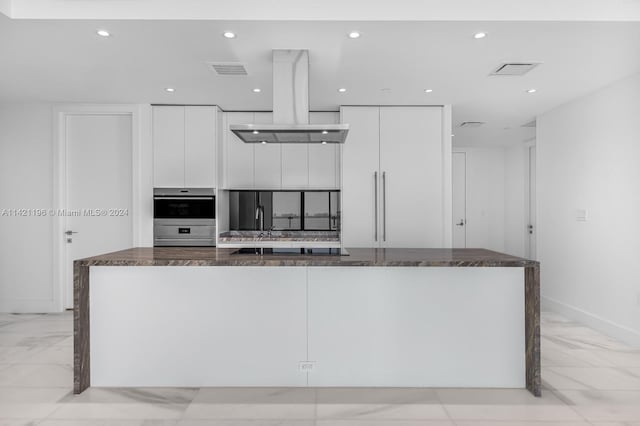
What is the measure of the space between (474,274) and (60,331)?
3.81 m

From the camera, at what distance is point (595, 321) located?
409cm

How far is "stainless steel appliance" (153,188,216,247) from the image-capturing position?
4672 millimetres

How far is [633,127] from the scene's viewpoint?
3.62 metres

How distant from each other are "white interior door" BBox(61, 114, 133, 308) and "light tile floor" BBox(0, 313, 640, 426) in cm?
192

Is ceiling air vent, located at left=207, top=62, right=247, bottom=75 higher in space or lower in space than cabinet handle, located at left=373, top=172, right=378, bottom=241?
higher

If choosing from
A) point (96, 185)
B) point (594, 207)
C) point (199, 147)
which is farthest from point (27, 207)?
point (594, 207)

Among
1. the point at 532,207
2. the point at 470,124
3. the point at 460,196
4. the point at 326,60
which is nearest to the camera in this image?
the point at 326,60

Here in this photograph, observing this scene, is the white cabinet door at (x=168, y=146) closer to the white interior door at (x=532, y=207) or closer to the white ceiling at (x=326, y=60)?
the white ceiling at (x=326, y=60)

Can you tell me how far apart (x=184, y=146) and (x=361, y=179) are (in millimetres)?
2050

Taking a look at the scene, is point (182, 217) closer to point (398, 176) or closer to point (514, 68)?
point (398, 176)

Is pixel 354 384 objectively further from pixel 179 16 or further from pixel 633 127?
pixel 633 127

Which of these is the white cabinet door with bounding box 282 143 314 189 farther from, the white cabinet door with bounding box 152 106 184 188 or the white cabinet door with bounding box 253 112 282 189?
the white cabinet door with bounding box 152 106 184 188

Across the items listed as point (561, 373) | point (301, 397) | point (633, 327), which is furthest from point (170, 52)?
point (633, 327)

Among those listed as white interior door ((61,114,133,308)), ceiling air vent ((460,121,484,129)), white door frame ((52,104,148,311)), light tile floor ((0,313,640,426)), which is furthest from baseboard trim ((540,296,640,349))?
white interior door ((61,114,133,308))
